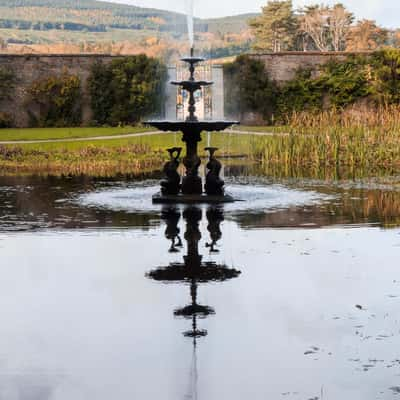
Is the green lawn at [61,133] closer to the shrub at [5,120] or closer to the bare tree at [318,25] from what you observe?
the shrub at [5,120]

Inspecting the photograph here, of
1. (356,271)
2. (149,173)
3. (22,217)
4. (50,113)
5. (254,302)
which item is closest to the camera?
(254,302)

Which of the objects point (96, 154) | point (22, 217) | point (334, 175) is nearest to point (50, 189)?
point (22, 217)

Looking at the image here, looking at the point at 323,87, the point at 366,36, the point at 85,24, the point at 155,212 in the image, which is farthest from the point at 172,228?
the point at 85,24

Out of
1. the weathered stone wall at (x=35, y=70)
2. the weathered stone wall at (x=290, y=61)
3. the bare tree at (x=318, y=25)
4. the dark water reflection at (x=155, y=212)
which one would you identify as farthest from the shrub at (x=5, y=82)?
the bare tree at (x=318, y=25)

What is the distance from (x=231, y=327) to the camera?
624 centimetres

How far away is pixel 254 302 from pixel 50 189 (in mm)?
9122

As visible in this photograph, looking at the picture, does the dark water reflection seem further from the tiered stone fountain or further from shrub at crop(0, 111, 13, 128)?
shrub at crop(0, 111, 13, 128)

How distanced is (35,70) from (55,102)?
1794mm

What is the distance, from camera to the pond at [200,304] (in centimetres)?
523

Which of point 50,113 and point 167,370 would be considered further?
point 50,113

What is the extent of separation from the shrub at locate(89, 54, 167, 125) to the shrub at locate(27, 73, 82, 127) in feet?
2.03

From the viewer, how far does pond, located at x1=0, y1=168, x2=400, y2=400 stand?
5227 mm

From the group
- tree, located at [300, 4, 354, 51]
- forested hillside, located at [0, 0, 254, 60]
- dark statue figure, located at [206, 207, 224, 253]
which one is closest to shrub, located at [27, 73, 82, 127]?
dark statue figure, located at [206, 207, 224, 253]

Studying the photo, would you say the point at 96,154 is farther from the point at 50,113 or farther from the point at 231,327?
the point at 231,327
